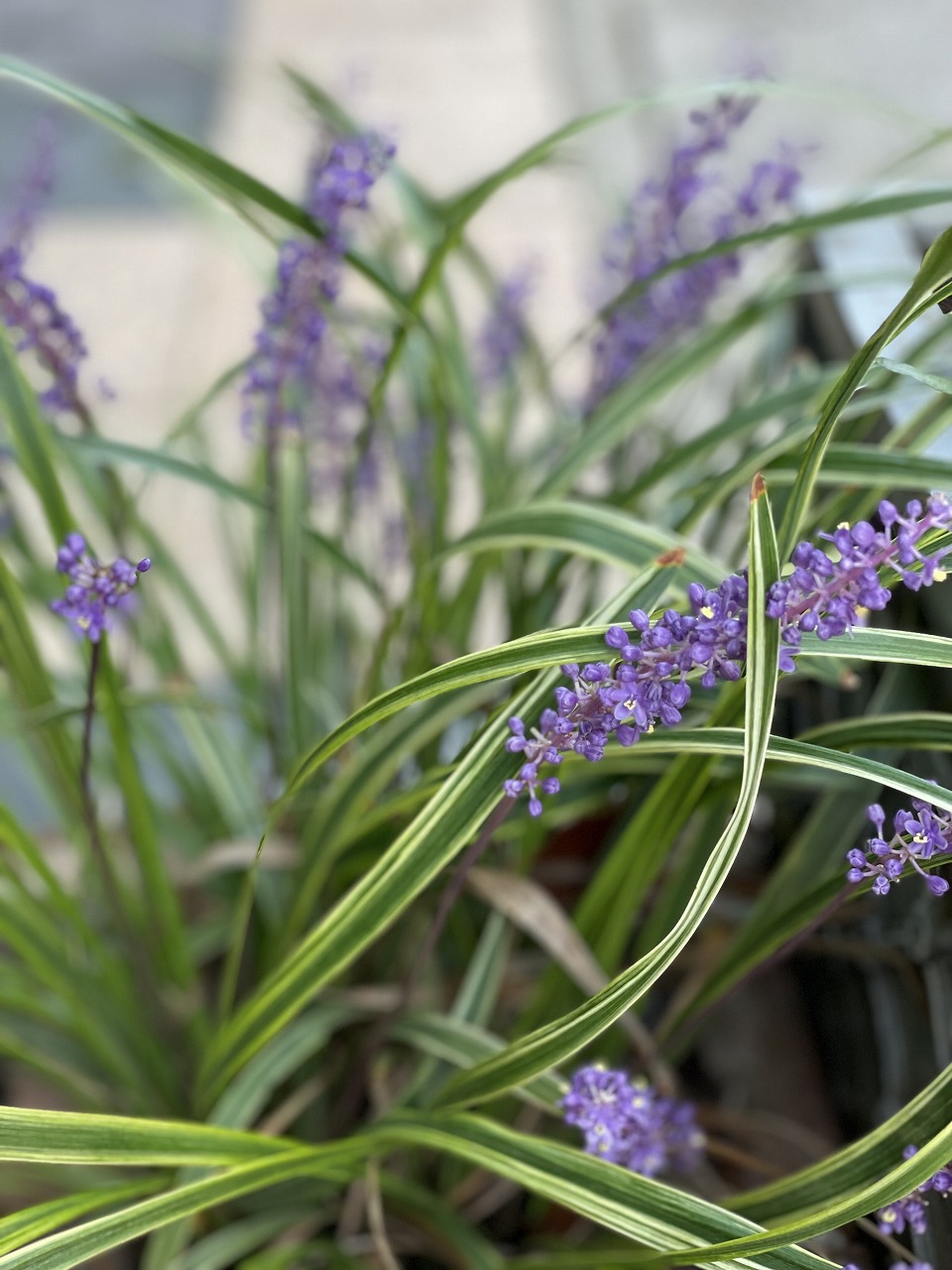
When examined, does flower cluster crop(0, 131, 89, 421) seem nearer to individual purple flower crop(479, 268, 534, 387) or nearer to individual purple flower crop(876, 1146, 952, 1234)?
individual purple flower crop(479, 268, 534, 387)

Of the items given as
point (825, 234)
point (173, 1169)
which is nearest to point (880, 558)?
point (173, 1169)

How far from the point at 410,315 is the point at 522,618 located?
0.21 meters

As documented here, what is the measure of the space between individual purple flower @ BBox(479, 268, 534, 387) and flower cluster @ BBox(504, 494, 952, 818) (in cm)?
51

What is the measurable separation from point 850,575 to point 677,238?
393 mm

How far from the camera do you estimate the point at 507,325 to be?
833mm

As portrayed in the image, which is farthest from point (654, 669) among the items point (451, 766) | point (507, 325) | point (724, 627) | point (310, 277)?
point (507, 325)

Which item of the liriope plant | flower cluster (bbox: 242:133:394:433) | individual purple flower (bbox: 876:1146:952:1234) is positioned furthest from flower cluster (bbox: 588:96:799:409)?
individual purple flower (bbox: 876:1146:952:1234)

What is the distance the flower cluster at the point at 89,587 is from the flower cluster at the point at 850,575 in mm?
209

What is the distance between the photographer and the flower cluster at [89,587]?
0.39 meters

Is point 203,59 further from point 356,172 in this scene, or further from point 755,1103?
point 755,1103

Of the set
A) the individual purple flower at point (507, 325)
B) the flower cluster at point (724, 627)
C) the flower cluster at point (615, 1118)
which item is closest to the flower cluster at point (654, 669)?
the flower cluster at point (724, 627)

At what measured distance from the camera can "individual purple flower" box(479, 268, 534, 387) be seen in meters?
0.82

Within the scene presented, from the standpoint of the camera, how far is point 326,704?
2.49ft

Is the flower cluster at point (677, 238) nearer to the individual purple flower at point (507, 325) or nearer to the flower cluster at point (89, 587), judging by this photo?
the individual purple flower at point (507, 325)
